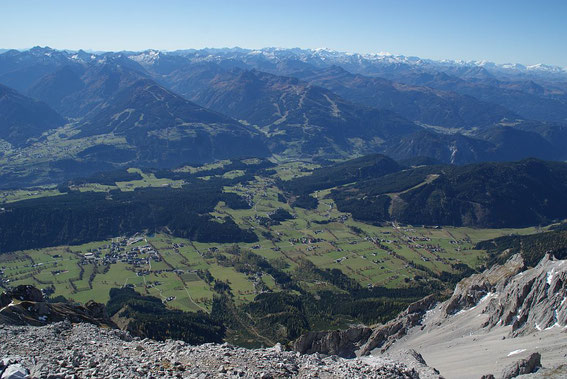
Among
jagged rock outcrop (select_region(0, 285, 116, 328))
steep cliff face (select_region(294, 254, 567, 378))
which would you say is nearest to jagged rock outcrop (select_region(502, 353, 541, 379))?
steep cliff face (select_region(294, 254, 567, 378))

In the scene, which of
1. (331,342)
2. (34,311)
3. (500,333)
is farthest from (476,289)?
(34,311)

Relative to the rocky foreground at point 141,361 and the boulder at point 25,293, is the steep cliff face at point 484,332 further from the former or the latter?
the boulder at point 25,293

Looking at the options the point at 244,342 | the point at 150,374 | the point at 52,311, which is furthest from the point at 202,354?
the point at 244,342

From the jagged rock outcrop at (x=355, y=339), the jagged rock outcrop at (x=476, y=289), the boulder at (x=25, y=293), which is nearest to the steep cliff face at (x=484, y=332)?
the jagged rock outcrop at (x=355, y=339)

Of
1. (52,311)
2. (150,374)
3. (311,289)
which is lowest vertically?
(311,289)

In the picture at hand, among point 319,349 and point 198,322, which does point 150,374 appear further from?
point 198,322

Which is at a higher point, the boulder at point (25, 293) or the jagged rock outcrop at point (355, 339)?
the boulder at point (25, 293)

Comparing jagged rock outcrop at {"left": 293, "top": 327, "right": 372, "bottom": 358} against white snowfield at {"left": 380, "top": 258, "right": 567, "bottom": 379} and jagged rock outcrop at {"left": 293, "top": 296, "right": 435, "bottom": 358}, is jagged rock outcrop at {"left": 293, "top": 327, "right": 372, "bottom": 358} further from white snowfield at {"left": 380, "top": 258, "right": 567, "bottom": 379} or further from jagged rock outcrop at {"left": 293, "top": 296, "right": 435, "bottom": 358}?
white snowfield at {"left": 380, "top": 258, "right": 567, "bottom": 379}
